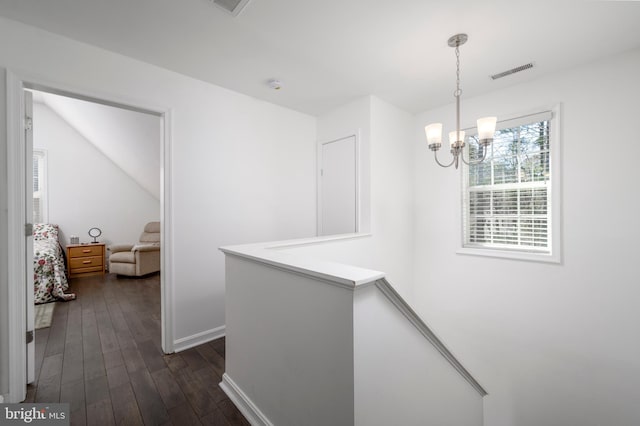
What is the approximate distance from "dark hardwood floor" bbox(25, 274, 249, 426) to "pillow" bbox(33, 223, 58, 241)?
6.91 feet

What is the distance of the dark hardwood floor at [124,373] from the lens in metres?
1.59

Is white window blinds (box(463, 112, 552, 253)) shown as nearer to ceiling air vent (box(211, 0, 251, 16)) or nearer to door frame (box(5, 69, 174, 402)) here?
ceiling air vent (box(211, 0, 251, 16))

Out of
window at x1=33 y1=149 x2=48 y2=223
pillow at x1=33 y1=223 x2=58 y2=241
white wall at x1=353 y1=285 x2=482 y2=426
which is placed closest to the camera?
white wall at x1=353 y1=285 x2=482 y2=426

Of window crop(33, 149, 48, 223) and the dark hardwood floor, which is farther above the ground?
window crop(33, 149, 48, 223)

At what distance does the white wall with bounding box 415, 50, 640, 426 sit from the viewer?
2.13 meters

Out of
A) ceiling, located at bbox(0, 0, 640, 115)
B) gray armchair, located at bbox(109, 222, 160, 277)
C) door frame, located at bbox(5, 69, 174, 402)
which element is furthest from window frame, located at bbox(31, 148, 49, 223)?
ceiling, located at bbox(0, 0, 640, 115)

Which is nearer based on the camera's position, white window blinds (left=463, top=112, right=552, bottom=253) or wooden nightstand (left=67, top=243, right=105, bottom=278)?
white window blinds (left=463, top=112, right=552, bottom=253)

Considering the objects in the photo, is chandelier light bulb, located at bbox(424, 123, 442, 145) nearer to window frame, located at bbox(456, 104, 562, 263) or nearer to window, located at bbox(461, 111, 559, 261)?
window, located at bbox(461, 111, 559, 261)

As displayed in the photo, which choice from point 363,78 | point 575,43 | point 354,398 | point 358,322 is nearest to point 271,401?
point 354,398

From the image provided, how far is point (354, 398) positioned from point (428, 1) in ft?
7.14

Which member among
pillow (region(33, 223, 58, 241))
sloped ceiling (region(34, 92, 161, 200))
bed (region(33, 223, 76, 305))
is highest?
sloped ceiling (region(34, 92, 161, 200))

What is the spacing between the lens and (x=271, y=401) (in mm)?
1419

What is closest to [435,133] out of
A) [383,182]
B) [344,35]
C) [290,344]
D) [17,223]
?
[344,35]

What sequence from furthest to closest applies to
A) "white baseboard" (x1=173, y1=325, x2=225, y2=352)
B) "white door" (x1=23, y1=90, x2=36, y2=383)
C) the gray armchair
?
the gray armchair → "white baseboard" (x1=173, y1=325, x2=225, y2=352) → "white door" (x1=23, y1=90, x2=36, y2=383)
